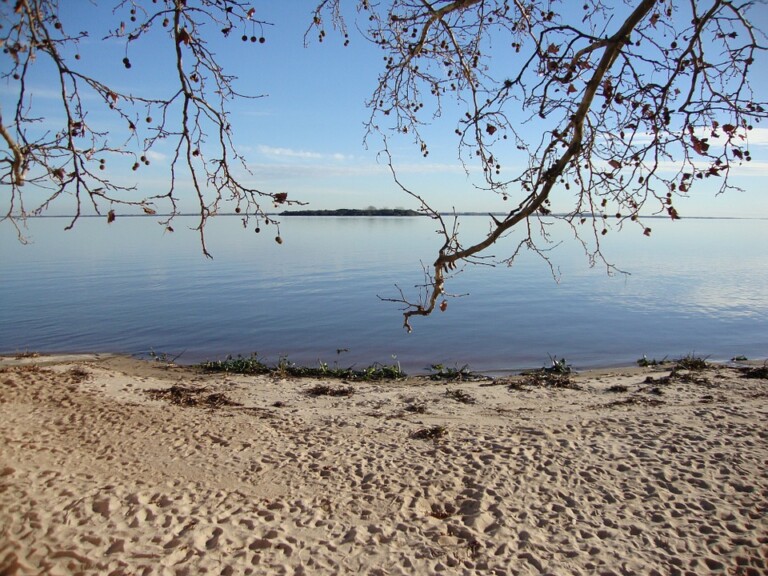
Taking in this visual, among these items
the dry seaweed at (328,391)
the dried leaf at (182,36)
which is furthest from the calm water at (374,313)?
the dried leaf at (182,36)

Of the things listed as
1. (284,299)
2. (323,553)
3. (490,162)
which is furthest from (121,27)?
(284,299)

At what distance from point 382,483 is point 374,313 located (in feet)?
45.1

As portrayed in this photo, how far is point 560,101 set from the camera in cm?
407

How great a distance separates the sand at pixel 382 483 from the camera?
5.44 m

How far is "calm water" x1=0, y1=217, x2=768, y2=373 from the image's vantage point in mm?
16109

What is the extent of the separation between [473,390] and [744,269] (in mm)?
31760

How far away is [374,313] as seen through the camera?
67.8 feet

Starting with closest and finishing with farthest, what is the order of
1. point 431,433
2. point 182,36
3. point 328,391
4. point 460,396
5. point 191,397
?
point 182,36
point 431,433
point 191,397
point 460,396
point 328,391

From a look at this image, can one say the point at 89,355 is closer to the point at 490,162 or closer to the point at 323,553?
the point at 323,553

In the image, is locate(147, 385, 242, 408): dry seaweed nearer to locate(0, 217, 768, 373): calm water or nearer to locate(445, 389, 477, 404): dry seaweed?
locate(0, 217, 768, 373): calm water

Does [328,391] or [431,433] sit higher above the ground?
[431,433]

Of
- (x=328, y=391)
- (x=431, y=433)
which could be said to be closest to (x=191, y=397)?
(x=328, y=391)

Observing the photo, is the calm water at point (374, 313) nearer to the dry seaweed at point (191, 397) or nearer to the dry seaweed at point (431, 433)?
the dry seaweed at point (191, 397)

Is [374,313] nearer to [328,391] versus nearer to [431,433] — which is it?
[328,391]
